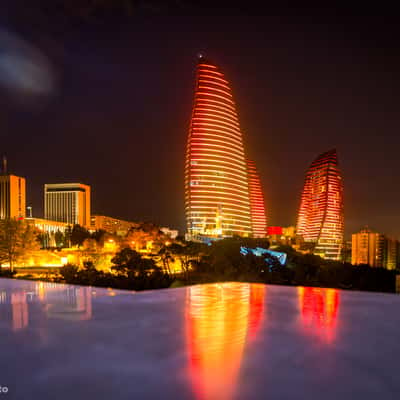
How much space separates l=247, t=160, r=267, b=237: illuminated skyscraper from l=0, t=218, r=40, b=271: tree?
66.3 metres

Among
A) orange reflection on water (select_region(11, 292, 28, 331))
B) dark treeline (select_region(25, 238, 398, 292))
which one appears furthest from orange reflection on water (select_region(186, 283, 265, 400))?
dark treeline (select_region(25, 238, 398, 292))

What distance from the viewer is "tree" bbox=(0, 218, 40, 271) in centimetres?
1975

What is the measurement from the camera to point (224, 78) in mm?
60875

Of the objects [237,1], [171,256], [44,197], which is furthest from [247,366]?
[44,197]

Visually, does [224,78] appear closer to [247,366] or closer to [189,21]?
[189,21]

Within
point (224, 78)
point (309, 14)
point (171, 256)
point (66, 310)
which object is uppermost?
point (224, 78)

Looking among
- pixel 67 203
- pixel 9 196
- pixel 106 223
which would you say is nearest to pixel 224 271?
pixel 9 196

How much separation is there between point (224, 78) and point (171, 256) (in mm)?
44128

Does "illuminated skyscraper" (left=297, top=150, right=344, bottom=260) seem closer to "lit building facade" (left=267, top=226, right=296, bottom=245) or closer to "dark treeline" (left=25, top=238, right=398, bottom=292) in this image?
"lit building facade" (left=267, top=226, right=296, bottom=245)

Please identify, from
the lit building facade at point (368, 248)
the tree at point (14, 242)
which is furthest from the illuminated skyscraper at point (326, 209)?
the tree at point (14, 242)

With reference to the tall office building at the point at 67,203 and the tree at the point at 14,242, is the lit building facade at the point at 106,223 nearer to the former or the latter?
the tall office building at the point at 67,203

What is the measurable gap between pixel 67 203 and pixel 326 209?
69.9m

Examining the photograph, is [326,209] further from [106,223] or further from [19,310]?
[19,310]

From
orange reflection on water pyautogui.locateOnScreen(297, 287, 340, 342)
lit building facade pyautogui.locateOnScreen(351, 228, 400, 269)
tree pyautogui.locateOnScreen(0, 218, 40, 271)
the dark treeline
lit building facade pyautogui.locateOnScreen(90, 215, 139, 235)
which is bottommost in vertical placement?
lit building facade pyautogui.locateOnScreen(351, 228, 400, 269)
